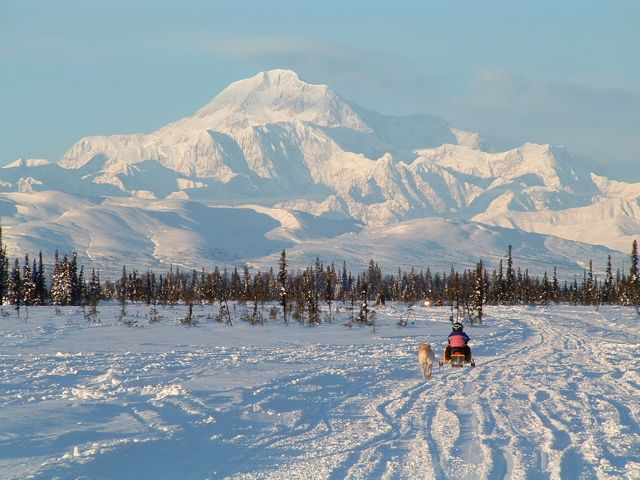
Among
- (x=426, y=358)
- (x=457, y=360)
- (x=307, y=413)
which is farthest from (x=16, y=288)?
(x=307, y=413)

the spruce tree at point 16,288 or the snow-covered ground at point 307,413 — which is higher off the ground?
the spruce tree at point 16,288

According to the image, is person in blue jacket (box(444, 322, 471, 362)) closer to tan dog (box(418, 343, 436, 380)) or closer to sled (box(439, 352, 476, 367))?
sled (box(439, 352, 476, 367))

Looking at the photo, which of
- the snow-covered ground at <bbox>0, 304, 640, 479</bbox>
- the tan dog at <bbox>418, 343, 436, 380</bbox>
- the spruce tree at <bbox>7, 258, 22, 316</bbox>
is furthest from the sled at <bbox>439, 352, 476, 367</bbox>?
the spruce tree at <bbox>7, 258, 22, 316</bbox>

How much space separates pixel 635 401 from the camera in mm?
14586

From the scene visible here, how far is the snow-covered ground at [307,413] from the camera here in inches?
372

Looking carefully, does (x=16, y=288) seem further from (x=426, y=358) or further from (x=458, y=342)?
(x=426, y=358)

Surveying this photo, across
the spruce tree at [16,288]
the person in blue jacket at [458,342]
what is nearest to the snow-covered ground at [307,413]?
the person in blue jacket at [458,342]

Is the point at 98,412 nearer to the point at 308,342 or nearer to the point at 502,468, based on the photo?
the point at 502,468

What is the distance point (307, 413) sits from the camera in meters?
13.2

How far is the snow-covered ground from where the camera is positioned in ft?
31.0

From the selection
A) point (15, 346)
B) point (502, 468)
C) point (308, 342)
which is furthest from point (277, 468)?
point (308, 342)

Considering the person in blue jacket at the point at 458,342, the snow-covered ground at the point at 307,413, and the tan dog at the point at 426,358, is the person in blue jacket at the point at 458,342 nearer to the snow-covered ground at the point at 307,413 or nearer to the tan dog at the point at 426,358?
the snow-covered ground at the point at 307,413

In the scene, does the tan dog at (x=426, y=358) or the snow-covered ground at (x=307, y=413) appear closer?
the snow-covered ground at (x=307, y=413)

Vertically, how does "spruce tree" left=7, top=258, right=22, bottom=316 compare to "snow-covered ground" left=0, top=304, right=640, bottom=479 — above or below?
above
